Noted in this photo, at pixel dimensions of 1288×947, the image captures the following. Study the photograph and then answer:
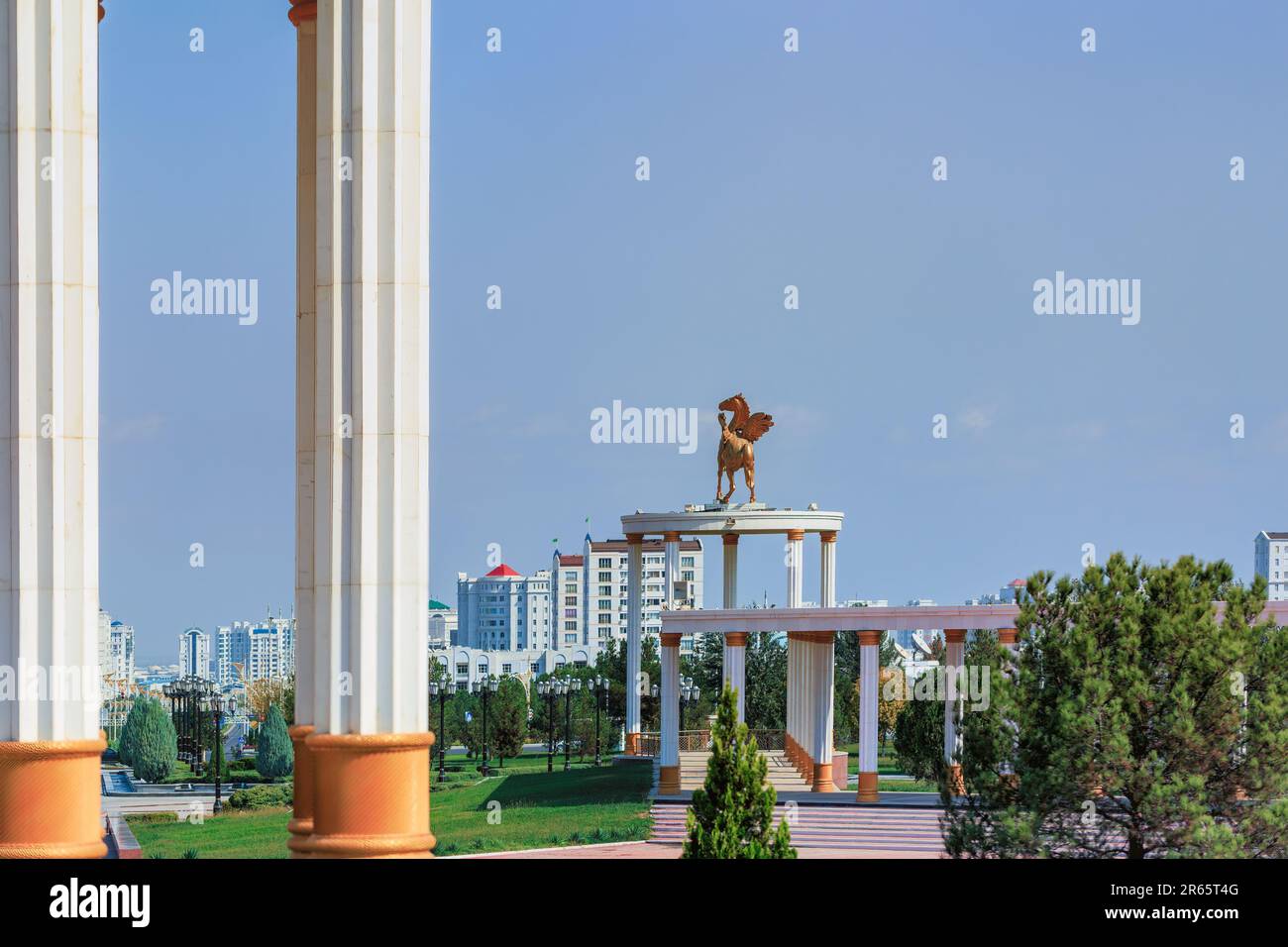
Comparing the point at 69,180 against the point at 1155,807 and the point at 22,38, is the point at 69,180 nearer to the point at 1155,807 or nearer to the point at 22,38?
the point at 22,38

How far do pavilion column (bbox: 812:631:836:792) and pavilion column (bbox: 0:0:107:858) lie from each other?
29682 mm

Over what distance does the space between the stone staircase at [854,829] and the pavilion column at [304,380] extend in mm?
21127

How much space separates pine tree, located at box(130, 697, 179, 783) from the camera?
223 ft

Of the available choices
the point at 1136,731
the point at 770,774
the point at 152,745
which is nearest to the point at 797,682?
the point at 770,774

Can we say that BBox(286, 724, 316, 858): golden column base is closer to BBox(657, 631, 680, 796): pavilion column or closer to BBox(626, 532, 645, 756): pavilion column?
BBox(657, 631, 680, 796): pavilion column

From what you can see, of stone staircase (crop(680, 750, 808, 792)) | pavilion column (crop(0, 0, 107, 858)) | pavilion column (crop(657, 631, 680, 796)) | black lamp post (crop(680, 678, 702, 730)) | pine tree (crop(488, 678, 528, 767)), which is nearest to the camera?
pavilion column (crop(0, 0, 107, 858))

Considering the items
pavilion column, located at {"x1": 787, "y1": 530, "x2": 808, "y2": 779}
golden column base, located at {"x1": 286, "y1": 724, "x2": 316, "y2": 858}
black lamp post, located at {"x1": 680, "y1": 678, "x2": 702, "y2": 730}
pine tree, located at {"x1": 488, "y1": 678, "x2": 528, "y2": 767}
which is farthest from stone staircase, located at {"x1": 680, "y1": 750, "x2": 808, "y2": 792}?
pine tree, located at {"x1": 488, "y1": 678, "x2": 528, "y2": 767}

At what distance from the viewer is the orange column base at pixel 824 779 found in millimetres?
39500

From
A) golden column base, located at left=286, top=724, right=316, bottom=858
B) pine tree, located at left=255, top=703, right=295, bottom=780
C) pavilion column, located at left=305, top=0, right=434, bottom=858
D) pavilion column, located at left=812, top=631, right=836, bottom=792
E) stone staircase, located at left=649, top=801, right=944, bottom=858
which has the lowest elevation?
pine tree, located at left=255, top=703, right=295, bottom=780

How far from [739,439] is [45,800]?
36264 millimetres

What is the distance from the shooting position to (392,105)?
10438 millimetres

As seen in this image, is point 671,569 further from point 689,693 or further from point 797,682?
point 689,693
